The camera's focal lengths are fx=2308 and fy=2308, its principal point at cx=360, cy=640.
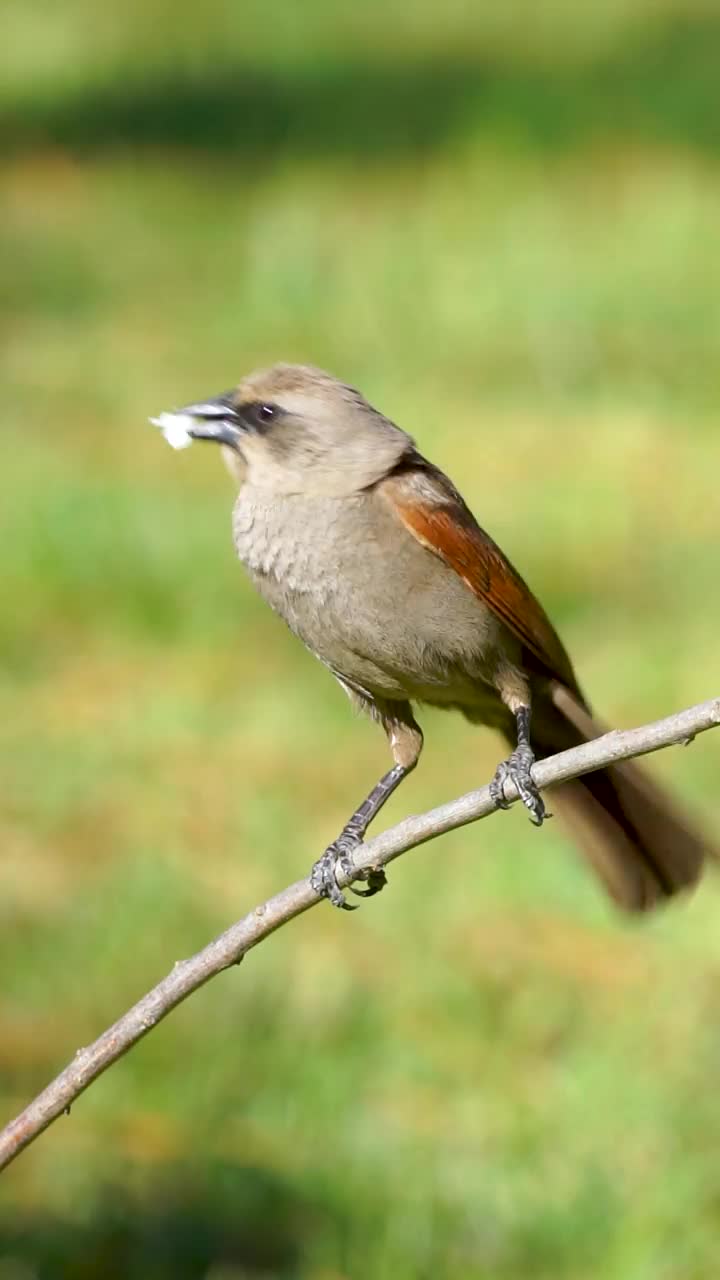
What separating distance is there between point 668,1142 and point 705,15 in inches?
771

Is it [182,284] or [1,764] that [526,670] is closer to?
[1,764]

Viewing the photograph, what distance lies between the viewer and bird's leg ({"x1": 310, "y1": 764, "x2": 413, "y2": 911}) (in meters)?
3.64

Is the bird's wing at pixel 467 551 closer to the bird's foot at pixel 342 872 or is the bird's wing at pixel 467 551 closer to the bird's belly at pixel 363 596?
the bird's belly at pixel 363 596

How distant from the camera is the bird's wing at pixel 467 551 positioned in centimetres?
375

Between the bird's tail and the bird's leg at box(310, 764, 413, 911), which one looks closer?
the bird's leg at box(310, 764, 413, 911)

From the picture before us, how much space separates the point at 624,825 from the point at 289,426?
1030 millimetres

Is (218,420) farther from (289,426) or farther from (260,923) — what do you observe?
(260,923)

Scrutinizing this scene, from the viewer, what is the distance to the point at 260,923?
298 centimetres

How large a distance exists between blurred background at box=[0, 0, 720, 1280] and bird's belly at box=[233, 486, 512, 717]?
172 centimetres

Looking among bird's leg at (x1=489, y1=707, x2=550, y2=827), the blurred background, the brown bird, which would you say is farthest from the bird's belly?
the blurred background

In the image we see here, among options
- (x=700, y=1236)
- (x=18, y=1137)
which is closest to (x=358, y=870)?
(x=18, y=1137)

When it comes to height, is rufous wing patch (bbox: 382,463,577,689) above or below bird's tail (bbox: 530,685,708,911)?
above

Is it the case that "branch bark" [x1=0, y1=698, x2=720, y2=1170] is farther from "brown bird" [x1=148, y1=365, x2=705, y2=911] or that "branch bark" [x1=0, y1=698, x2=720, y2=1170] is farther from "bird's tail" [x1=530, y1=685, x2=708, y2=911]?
"bird's tail" [x1=530, y1=685, x2=708, y2=911]

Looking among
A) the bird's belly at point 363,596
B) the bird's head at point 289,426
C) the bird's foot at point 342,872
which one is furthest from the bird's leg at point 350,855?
the bird's head at point 289,426
